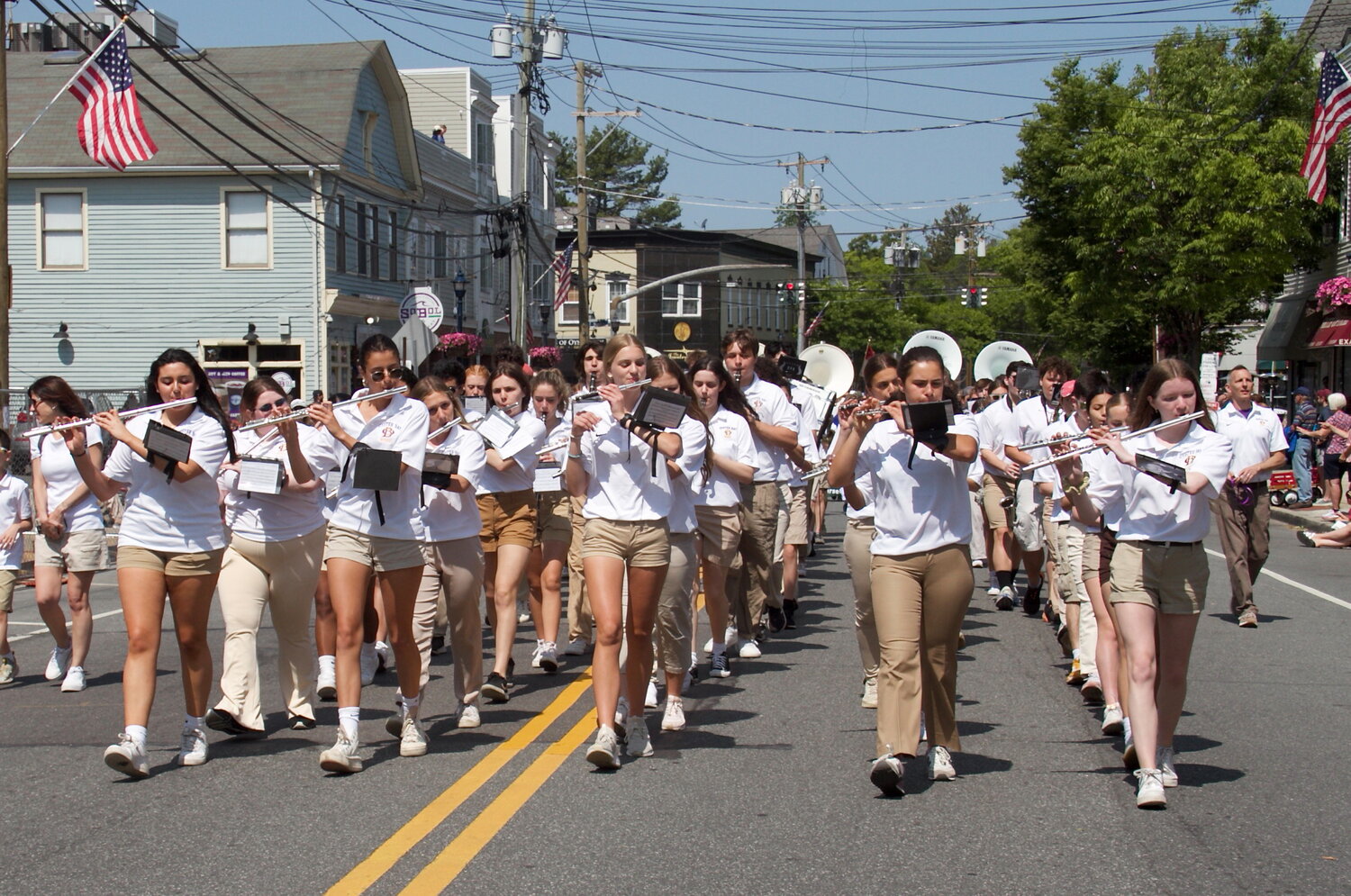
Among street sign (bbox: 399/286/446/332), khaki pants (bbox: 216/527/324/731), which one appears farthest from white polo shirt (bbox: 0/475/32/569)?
street sign (bbox: 399/286/446/332)

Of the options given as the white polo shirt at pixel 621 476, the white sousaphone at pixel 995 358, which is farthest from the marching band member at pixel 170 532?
the white sousaphone at pixel 995 358

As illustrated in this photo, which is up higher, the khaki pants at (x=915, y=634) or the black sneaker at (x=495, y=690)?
the khaki pants at (x=915, y=634)

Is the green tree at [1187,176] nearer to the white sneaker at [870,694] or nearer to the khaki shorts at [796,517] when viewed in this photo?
the khaki shorts at [796,517]

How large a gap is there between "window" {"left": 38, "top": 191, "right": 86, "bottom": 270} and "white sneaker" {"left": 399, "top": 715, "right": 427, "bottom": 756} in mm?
29025

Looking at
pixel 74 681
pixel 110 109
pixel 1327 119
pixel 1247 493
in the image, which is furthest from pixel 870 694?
pixel 1327 119

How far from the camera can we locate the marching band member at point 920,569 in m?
6.48

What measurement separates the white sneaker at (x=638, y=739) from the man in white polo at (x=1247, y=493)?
6.75 metres

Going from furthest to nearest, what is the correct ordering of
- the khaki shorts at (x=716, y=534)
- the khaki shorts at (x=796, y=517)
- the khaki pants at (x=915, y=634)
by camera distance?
the khaki shorts at (x=796, y=517) → the khaki shorts at (x=716, y=534) → the khaki pants at (x=915, y=634)

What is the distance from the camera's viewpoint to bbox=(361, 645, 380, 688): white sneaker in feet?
31.4

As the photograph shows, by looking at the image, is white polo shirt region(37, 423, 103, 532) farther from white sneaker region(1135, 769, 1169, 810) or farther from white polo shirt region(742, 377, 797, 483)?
white sneaker region(1135, 769, 1169, 810)

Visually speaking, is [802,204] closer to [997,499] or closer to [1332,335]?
[1332,335]

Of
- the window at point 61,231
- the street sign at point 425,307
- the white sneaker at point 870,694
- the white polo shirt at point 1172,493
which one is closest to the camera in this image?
the white polo shirt at point 1172,493

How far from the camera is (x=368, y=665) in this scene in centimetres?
970

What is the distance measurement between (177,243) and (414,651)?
28097 millimetres
